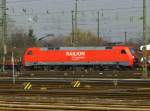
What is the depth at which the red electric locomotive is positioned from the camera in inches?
2126

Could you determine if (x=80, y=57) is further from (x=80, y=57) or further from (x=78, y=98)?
(x=78, y=98)

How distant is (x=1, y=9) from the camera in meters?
48.3

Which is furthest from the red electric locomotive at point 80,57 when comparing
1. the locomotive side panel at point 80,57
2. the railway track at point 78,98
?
the railway track at point 78,98

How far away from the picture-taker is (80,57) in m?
55.3

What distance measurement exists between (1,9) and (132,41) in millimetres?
58169

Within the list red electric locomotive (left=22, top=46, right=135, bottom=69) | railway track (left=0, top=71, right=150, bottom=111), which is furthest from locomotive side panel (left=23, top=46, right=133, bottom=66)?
railway track (left=0, top=71, right=150, bottom=111)

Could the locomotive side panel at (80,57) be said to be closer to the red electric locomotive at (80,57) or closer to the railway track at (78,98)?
the red electric locomotive at (80,57)

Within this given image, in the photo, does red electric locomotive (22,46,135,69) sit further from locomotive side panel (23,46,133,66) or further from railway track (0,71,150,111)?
railway track (0,71,150,111)

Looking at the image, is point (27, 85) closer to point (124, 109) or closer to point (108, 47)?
point (124, 109)

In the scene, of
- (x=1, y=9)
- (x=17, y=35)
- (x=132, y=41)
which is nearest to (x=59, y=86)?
(x=1, y=9)

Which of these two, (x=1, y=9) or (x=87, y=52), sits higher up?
(x=1, y=9)

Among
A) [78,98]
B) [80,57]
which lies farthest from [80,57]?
[78,98]

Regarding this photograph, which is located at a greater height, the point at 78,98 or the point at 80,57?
Answer: the point at 80,57

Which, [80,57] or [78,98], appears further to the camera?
[80,57]
